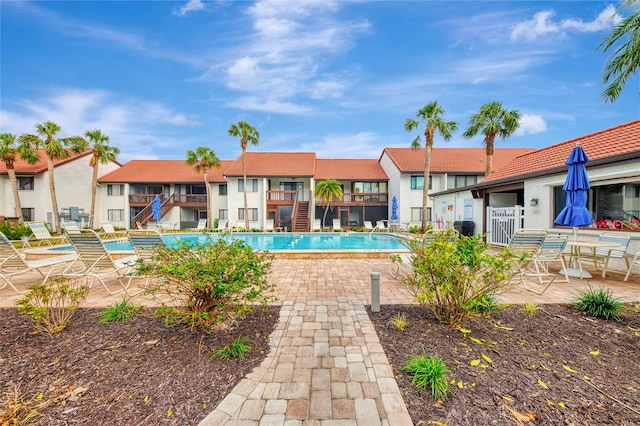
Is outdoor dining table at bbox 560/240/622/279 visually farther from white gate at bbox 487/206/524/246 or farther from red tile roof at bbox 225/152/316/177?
red tile roof at bbox 225/152/316/177

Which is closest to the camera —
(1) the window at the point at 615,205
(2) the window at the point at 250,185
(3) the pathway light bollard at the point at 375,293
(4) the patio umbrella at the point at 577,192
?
(3) the pathway light bollard at the point at 375,293

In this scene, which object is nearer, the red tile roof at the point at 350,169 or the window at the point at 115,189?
the red tile roof at the point at 350,169

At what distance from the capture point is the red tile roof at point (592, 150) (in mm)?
8195

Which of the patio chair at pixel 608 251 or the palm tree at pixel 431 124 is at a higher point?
the palm tree at pixel 431 124

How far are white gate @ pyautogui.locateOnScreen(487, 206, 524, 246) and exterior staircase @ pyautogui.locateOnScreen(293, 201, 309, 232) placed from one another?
1535 cm

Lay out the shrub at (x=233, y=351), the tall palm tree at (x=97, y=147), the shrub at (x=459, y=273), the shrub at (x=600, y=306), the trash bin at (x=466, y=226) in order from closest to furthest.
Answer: the shrub at (x=233, y=351)
the shrub at (x=459, y=273)
the shrub at (x=600, y=306)
the trash bin at (x=466, y=226)
the tall palm tree at (x=97, y=147)

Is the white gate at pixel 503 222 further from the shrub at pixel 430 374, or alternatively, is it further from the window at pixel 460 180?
the window at pixel 460 180

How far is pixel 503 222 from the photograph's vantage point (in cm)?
1212

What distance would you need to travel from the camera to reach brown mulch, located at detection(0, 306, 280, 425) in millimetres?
2180

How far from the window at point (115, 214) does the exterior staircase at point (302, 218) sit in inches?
729

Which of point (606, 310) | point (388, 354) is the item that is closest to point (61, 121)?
point (388, 354)

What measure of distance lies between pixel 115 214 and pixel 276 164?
57.7 ft

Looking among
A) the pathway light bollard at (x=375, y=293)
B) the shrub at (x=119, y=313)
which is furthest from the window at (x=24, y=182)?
the pathway light bollard at (x=375, y=293)

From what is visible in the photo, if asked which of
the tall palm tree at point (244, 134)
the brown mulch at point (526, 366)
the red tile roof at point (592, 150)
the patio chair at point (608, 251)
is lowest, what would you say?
the brown mulch at point (526, 366)
